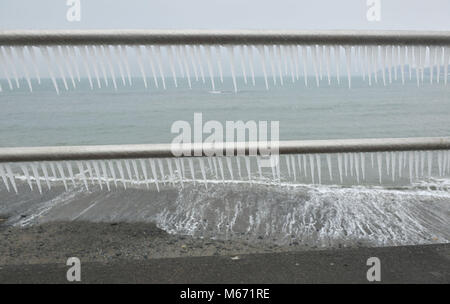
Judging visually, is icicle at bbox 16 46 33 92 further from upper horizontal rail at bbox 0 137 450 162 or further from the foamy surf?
the foamy surf

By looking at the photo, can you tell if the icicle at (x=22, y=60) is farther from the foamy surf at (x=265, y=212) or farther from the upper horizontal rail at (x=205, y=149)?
the foamy surf at (x=265, y=212)

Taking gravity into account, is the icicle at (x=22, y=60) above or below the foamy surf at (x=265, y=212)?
above

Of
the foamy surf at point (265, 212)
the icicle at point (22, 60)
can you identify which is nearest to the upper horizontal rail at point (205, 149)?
the icicle at point (22, 60)

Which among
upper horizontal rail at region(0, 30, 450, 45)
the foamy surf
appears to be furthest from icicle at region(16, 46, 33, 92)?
the foamy surf

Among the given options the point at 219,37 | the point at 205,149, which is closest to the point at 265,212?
the point at 205,149

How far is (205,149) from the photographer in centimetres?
132

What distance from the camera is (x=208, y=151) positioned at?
4.37ft

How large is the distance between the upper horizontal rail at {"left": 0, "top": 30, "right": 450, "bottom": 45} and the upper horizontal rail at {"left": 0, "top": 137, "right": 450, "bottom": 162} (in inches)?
15.6

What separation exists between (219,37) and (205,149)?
43cm

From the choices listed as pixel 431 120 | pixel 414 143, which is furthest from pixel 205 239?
pixel 431 120

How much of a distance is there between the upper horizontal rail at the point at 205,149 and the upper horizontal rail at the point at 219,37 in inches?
15.6

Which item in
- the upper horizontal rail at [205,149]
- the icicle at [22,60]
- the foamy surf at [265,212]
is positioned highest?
the icicle at [22,60]

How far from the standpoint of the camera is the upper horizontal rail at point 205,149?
129 centimetres

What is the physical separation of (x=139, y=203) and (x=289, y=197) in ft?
6.58
